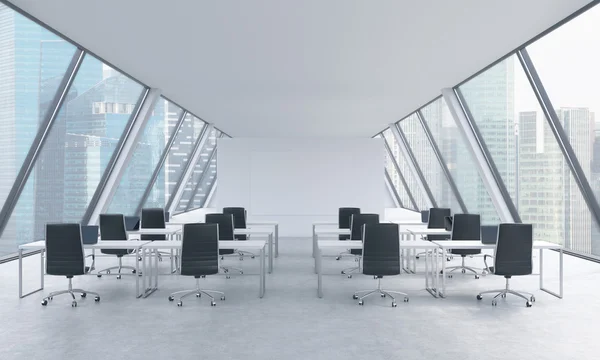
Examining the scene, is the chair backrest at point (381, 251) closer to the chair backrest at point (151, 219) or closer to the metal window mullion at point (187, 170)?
the chair backrest at point (151, 219)

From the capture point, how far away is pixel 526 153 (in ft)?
33.5

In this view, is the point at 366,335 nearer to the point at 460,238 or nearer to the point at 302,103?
the point at 460,238

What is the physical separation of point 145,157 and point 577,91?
34.1 feet

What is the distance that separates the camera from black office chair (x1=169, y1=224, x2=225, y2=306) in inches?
253

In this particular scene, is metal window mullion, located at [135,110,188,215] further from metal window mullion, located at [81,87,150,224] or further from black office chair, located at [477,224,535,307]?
black office chair, located at [477,224,535,307]

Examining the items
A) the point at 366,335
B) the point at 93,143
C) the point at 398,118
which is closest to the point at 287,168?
the point at 398,118

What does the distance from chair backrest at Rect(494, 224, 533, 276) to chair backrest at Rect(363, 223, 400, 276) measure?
129 centimetres

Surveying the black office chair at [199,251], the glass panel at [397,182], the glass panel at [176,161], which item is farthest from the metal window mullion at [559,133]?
the glass panel at [397,182]

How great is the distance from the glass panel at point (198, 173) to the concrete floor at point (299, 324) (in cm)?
1048

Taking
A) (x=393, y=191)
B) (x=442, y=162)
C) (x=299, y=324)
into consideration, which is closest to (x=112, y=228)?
(x=299, y=324)

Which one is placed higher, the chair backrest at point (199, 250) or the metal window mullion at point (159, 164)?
the metal window mullion at point (159, 164)

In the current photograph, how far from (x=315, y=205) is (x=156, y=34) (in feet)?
33.2

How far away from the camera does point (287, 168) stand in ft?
52.4

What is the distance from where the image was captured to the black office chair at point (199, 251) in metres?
6.42
